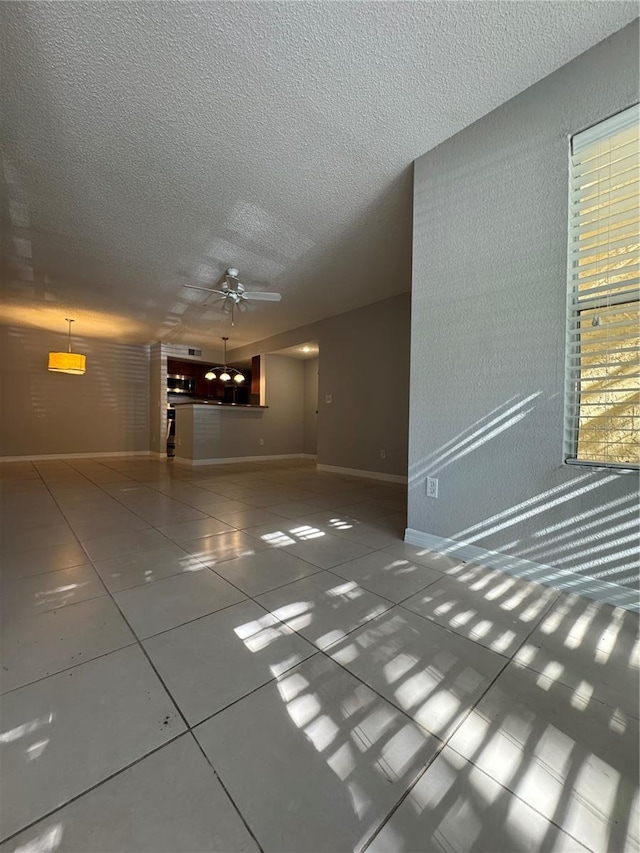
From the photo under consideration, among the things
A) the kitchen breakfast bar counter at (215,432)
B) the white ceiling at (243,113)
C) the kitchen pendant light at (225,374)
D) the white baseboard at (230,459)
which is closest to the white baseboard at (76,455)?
the white baseboard at (230,459)

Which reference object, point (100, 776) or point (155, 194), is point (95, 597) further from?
point (155, 194)

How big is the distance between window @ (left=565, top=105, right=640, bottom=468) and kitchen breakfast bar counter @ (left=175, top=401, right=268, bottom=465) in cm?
544

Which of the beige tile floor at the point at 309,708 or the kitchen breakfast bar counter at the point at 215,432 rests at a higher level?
the kitchen breakfast bar counter at the point at 215,432

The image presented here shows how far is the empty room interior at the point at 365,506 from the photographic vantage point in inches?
28.5

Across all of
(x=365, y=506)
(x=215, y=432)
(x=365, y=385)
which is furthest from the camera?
(x=215, y=432)

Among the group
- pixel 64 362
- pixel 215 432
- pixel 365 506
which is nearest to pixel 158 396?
pixel 64 362

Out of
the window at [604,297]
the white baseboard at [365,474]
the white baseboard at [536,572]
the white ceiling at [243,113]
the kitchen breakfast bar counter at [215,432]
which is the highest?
the white ceiling at [243,113]

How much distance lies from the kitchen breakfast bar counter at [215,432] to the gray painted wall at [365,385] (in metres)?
1.76

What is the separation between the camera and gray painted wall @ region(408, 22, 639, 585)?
1512 mm

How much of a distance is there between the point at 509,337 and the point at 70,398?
26.0 feet

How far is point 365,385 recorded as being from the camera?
16.3 ft

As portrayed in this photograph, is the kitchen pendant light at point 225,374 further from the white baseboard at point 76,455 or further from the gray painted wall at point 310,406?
the white baseboard at point 76,455

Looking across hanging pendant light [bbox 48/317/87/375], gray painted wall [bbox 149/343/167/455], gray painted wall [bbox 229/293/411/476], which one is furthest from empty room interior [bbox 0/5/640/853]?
gray painted wall [bbox 149/343/167/455]

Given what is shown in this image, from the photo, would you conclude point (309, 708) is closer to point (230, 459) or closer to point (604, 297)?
point (604, 297)
